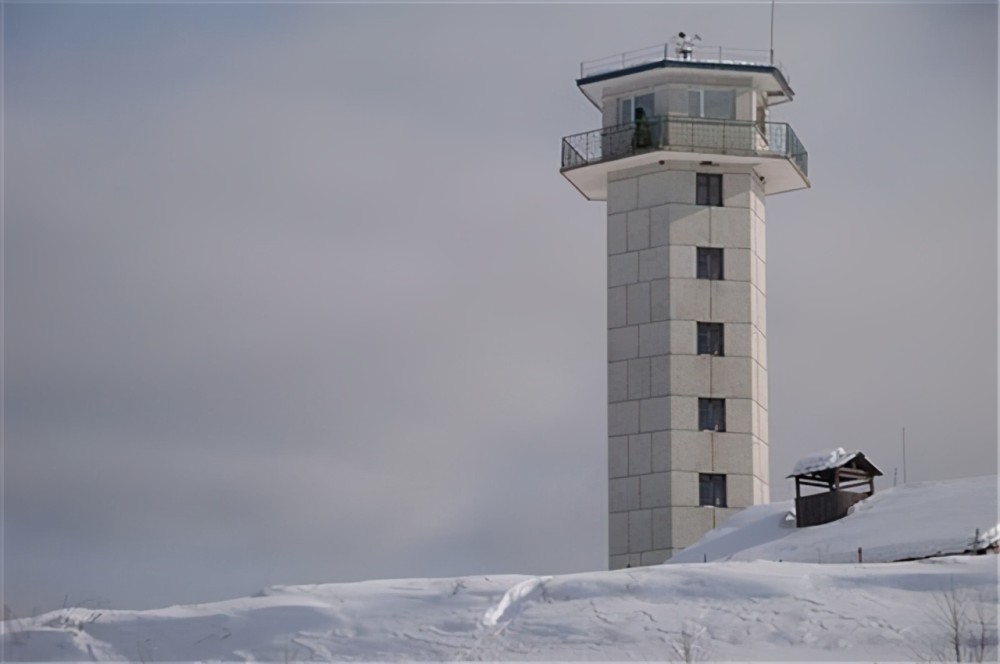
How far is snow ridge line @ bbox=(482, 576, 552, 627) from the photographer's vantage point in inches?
1018

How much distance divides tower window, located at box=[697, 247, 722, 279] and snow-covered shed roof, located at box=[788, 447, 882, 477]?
31.6 feet

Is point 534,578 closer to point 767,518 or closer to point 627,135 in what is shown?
point 767,518

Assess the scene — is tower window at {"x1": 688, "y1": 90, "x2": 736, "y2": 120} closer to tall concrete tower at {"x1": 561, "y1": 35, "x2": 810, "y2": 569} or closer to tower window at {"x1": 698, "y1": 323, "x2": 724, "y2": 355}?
tall concrete tower at {"x1": 561, "y1": 35, "x2": 810, "y2": 569}

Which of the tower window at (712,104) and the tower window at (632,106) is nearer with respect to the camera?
the tower window at (712,104)

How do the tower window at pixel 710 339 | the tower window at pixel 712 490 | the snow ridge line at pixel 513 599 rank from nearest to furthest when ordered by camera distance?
1. the snow ridge line at pixel 513 599
2. the tower window at pixel 712 490
3. the tower window at pixel 710 339

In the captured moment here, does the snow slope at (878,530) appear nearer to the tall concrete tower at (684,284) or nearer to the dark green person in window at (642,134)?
the tall concrete tower at (684,284)

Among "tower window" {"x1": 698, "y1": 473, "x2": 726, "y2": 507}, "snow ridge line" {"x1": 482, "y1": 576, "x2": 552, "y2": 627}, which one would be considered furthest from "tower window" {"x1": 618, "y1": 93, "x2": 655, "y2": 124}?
"snow ridge line" {"x1": 482, "y1": 576, "x2": 552, "y2": 627}

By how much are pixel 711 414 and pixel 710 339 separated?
190 cm

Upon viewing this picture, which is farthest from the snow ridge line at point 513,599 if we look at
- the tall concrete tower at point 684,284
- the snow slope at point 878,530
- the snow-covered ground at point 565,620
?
the tall concrete tower at point 684,284

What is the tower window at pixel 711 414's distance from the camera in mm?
50250

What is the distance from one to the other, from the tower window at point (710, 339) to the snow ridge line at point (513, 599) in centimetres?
2397

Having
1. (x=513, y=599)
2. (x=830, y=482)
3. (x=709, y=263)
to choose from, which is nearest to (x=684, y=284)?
(x=709, y=263)

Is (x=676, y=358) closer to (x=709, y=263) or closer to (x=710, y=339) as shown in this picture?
(x=710, y=339)

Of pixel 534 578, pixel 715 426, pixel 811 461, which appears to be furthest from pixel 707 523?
pixel 534 578
